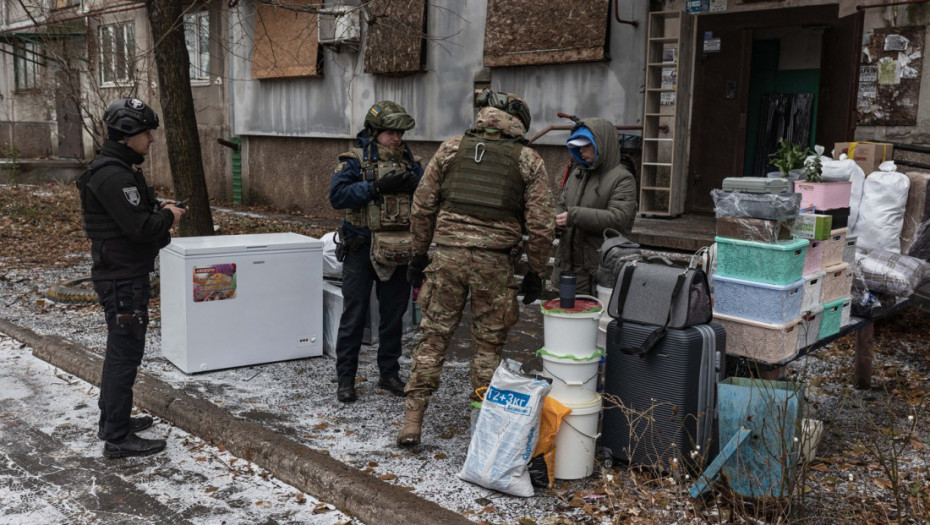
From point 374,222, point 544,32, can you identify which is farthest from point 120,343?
point 544,32

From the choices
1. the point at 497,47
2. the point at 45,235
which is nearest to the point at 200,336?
the point at 497,47

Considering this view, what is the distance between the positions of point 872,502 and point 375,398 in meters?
3.17

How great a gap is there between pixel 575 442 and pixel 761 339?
117cm

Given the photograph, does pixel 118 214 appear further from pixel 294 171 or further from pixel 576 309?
pixel 294 171

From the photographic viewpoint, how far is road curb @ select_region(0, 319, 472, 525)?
4.05 metres

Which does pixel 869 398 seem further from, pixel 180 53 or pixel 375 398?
pixel 180 53

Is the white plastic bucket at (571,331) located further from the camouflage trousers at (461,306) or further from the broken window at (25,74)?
the broken window at (25,74)

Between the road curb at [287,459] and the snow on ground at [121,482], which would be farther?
the snow on ground at [121,482]

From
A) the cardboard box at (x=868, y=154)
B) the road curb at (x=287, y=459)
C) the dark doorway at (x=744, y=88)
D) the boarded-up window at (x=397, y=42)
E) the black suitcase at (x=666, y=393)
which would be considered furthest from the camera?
the boarded-up window at (x=397, y=42)

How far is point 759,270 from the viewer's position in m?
4.48

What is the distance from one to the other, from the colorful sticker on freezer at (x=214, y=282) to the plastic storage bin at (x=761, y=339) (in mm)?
3545

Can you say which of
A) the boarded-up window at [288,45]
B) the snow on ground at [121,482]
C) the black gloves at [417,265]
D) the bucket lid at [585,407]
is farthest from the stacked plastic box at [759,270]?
the boarded-up window at [288,45]

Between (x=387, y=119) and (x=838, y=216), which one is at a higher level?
(x=387, y=119)

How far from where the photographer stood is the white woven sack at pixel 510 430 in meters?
4.12
